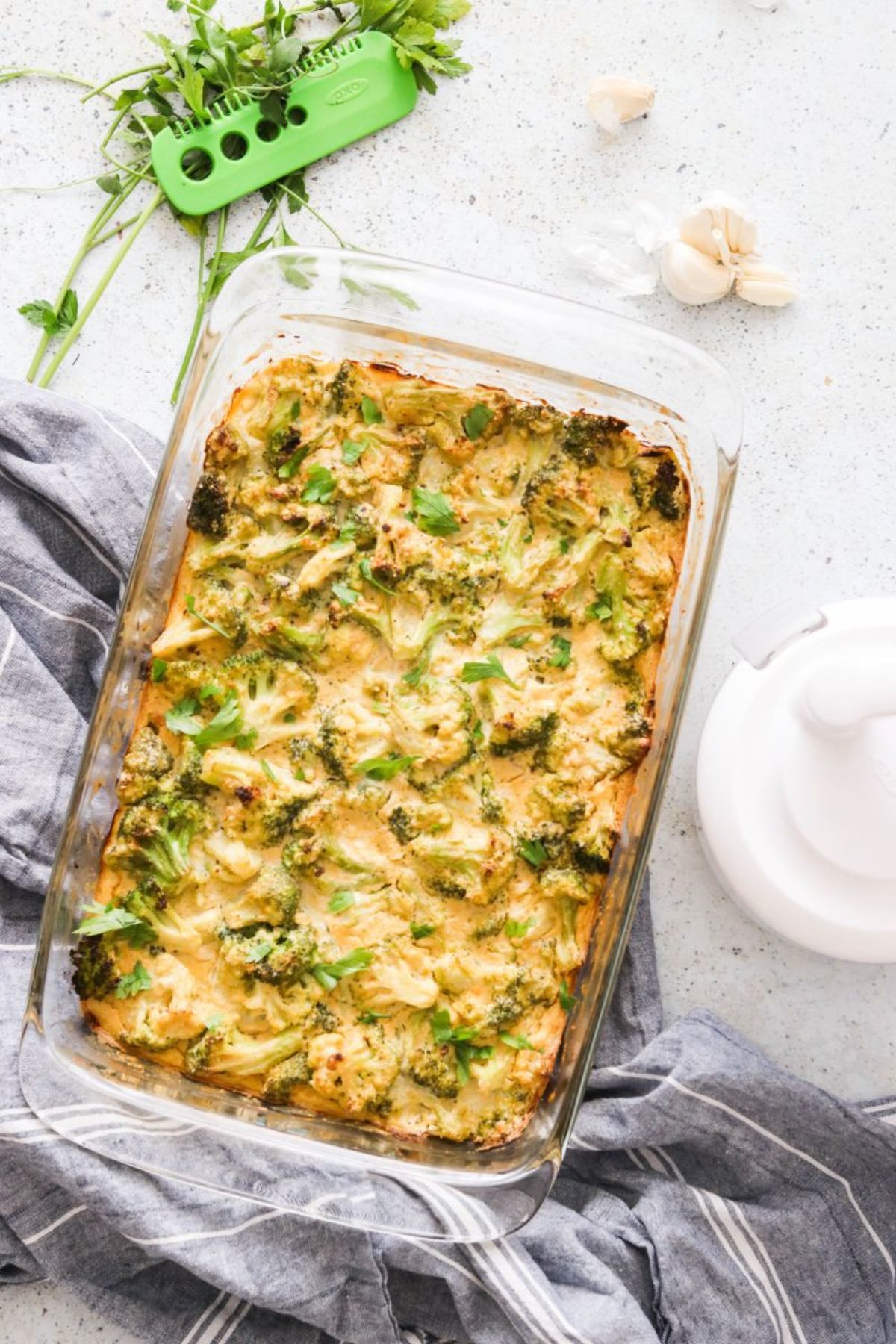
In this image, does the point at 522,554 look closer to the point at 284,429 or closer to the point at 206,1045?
the point at 284,429

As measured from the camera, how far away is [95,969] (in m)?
2.14

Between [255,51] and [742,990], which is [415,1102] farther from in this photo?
[255,51]

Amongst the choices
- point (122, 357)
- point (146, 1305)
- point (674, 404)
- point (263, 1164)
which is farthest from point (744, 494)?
point (146, 1305)

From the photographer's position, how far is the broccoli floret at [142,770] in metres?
2.15

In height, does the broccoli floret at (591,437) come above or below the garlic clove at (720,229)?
below

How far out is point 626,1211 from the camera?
2.32m

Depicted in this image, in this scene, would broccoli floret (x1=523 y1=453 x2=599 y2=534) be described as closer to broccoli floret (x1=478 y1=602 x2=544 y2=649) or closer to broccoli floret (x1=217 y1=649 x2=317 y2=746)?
broccoli floret (x1=478 y1=602 x2=544 y2=649)

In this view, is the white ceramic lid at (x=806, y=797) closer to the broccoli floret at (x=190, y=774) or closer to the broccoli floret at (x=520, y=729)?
the broccoli floret at (x=520, y=729)

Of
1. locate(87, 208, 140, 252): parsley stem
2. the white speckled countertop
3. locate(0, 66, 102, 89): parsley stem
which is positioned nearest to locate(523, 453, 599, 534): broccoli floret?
the white speckled countertop

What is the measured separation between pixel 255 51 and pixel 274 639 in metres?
1.20

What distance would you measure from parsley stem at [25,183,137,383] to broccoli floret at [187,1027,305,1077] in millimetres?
1369

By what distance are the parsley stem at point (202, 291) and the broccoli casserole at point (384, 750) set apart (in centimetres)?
34

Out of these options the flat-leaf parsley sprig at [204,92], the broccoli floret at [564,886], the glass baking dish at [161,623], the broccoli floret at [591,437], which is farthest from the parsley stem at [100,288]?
the broccoli floret at [564,886]

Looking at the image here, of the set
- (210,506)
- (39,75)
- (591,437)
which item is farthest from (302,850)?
(39,75)
